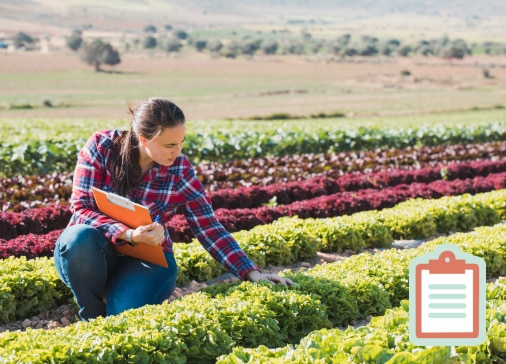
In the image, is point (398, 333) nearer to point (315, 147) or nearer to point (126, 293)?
point (126, 293)

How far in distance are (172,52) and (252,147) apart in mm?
98395

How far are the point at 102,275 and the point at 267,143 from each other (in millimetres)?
14502

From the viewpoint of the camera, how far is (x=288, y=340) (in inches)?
213

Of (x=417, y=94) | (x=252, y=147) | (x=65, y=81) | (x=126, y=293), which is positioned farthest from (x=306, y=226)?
(x=65, y=81)

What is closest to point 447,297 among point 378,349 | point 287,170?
point 378,349

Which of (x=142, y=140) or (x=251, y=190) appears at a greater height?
(x=142, y=140)

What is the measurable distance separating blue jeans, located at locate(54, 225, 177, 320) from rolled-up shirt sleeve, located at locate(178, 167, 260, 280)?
1.10 feet

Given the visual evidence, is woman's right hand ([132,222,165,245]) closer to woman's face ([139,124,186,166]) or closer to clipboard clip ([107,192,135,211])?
clipboard clip ([107,192,135,211])

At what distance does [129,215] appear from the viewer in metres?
5.29

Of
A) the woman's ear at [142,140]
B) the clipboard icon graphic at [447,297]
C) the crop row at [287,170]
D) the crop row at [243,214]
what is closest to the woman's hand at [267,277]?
the woman's ear at [142,140]

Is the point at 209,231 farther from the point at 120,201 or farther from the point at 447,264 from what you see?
the point at 447,264

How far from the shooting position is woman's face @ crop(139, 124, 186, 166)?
526cm

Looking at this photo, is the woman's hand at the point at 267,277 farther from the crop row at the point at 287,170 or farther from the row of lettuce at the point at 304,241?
the crop row at the point at 287,170

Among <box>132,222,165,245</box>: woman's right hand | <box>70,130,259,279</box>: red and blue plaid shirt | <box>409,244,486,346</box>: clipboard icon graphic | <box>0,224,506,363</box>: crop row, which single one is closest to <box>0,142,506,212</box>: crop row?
<box>0,224,506,363</box>: crop row
